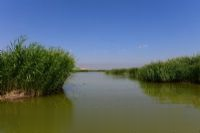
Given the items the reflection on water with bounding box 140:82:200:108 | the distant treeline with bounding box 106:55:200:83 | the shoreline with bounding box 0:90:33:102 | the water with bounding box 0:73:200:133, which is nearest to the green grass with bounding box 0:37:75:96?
the shoreline with bounding box 0:90:33:102

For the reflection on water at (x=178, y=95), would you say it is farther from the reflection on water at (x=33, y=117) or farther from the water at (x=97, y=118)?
the reflection on water at (x=33, y=117)

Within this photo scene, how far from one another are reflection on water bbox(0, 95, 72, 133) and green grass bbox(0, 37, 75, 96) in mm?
1129

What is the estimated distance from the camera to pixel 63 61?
1170 centimetres

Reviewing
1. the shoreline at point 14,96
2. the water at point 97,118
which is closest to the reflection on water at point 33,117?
the water at point 97,118

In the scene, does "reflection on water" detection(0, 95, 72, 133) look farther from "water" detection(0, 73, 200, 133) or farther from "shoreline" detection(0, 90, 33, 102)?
"shoreline" detection(0, 90, 33, 102)

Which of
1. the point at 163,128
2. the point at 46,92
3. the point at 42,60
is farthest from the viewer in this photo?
the point at 46,92

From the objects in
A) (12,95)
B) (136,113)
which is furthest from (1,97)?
(136,113)

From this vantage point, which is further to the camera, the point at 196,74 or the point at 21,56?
the point at 196,74

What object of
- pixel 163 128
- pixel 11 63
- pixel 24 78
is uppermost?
pixel 11 63

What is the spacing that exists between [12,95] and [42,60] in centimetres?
197

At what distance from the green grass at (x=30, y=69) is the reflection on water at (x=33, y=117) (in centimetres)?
113

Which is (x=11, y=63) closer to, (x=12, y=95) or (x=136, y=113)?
(x=12, y=95)

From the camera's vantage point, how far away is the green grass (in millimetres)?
9641

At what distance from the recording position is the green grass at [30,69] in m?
9.64
